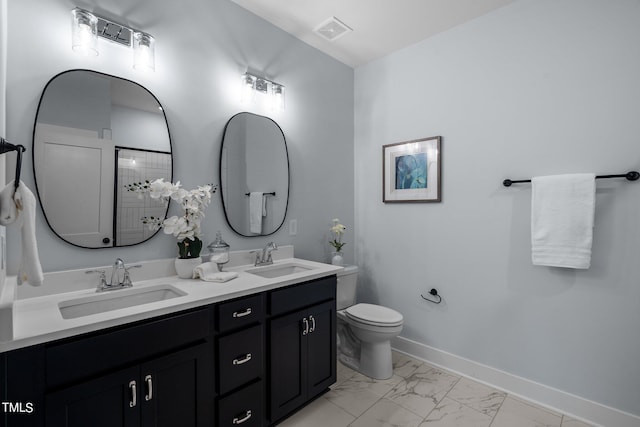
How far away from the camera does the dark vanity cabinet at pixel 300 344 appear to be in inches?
67.1

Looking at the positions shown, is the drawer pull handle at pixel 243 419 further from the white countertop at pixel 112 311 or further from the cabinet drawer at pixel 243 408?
the white countertop at pixel 112 311

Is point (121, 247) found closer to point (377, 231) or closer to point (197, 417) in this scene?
point (197, 417)

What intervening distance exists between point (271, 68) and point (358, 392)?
8.14 ft

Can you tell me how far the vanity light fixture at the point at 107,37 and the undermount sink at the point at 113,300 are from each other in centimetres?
122

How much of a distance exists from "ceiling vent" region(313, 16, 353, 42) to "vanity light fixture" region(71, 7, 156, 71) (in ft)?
4.06

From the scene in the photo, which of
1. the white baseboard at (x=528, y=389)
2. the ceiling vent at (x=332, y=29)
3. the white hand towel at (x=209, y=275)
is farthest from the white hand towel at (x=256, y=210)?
the white baseboard at (x=528, y=389)

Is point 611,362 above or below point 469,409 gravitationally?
above

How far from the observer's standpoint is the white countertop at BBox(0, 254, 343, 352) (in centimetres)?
102

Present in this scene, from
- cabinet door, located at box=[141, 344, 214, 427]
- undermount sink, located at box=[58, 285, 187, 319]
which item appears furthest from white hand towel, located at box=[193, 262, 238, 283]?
cabinet door, located at box=[141, 344, 214, 427]

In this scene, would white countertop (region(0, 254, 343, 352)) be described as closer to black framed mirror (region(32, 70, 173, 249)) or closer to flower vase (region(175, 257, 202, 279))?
flower vase (region(175, 257, 202, 279))

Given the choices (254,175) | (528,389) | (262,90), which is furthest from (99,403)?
(528,389)

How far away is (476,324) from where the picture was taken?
2.33 meters

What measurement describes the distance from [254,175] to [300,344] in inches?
47.9

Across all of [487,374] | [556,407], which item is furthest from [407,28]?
[556,407]
